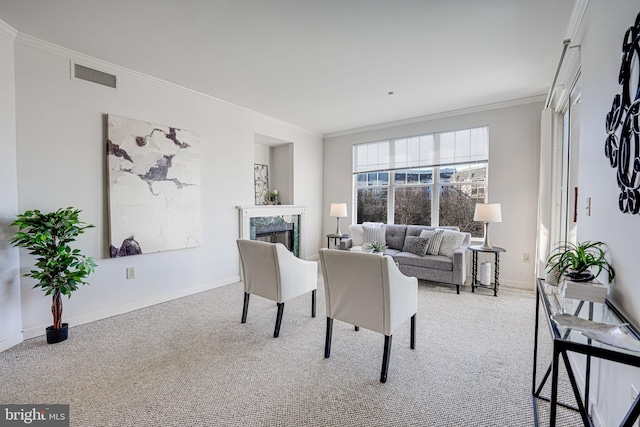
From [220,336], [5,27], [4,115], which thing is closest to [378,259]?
[220,336]

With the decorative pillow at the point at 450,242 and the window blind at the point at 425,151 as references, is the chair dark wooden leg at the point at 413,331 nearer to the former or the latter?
the decorative pillow at the point at 450,242

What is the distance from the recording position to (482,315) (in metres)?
3.22

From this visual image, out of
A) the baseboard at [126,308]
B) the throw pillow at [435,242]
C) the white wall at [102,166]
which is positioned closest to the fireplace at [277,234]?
the white wall at [102,166]

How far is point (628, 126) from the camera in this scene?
1229 millimetres

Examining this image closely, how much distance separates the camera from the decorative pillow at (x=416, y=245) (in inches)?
173

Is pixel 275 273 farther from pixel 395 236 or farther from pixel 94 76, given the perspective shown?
pixel 395 236

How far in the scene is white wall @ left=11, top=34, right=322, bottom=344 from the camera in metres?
2.65

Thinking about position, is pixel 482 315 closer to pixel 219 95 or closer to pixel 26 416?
pixel 26 416

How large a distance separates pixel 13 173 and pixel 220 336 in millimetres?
2268

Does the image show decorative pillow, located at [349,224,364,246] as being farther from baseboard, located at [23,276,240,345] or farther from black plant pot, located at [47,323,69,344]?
black plant pot, located at [47,323,69,344]

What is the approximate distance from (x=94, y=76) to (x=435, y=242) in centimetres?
464

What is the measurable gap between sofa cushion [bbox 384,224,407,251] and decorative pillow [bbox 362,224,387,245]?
0.08 m

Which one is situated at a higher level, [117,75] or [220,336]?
[117,75]

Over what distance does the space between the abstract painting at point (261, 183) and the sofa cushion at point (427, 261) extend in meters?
2.61
